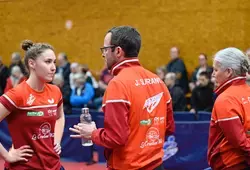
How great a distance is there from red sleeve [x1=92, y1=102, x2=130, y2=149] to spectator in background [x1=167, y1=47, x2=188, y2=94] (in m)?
9.22

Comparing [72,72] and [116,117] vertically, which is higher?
[116,117]

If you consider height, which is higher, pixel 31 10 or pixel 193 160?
pixel 31 10

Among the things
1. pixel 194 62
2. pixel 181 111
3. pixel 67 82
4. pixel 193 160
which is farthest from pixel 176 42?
pixel 193 160

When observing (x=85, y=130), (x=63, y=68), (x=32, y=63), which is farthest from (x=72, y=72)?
(x=85, y=130)

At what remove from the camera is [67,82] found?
13281 mm

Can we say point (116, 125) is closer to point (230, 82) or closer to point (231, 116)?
point (231, 116)

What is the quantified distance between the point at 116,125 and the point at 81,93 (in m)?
8.28

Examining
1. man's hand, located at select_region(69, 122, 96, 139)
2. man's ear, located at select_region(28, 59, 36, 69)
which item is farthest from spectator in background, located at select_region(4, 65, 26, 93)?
man's hand, located at select_region(69, 122, 96, 139)

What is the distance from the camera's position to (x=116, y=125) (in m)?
3.83

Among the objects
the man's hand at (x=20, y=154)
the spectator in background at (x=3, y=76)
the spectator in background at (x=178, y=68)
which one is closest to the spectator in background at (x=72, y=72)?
the spectator in background at (x=3, y=76)

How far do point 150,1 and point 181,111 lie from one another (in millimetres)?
5156

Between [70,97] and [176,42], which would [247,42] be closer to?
[176,42]

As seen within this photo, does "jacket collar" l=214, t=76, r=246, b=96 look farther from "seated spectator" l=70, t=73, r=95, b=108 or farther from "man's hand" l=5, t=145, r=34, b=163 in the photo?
"seated spectator" l=70, t=73, r=95, b=108

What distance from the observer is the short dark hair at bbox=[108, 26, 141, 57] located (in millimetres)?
4004
